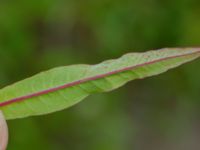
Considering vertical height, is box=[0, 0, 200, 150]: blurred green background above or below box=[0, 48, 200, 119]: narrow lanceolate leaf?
below

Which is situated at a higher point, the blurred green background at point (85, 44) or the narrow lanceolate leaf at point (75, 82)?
the narrow lanceolate leaf at point (75, 82)

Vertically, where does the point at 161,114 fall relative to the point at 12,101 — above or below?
below

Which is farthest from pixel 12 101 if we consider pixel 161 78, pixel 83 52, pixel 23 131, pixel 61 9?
pixel 161 78

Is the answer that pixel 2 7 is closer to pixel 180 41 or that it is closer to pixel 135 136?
pixel 180 41

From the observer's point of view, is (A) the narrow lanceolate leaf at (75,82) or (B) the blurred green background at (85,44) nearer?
(A) the narrow lanceolate leaf at (75,82)

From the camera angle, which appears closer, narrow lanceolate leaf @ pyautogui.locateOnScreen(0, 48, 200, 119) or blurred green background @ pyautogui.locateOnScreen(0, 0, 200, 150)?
narrow lanceolate leaf @ pyautogui.locateOnScreen(0, 48, 200, 119)
